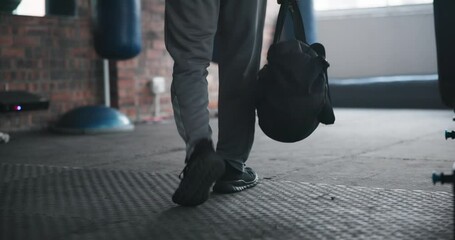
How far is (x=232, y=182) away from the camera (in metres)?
1.98

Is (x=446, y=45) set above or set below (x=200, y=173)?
above

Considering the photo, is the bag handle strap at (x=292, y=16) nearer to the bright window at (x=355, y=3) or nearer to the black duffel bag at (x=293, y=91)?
the black duffel bag at (x=293, y=91)

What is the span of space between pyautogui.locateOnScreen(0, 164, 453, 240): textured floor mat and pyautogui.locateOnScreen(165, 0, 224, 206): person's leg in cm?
8

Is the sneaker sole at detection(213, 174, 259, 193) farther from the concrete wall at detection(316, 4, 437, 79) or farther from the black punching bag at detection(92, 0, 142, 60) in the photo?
the concrete wall at detection(316, 4, 437, 79)

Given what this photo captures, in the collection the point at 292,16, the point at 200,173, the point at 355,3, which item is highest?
the point at 292,16

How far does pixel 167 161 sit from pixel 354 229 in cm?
146

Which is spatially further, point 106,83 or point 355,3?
point 355,3

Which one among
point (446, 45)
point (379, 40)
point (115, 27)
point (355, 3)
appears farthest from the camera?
point (355, 3)

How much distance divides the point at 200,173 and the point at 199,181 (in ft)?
0.09

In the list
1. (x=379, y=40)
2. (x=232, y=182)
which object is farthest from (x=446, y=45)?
(x=379, y=40)

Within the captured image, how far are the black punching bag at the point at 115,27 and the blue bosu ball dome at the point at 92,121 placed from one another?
15.1 inches

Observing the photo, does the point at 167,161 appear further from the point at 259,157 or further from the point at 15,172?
the point at 15,172

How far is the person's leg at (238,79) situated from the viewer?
193cm

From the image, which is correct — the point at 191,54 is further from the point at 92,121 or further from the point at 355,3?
the point at 355,3
